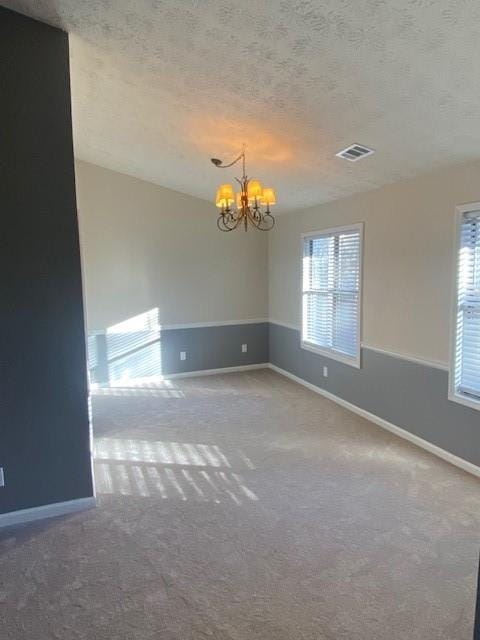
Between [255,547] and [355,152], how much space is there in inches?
116

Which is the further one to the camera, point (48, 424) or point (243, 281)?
point (243, 281)

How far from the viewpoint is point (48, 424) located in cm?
268

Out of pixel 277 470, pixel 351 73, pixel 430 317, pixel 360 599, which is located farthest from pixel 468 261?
pixel 360 599

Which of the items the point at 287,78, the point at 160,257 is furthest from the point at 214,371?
the point at 287,78

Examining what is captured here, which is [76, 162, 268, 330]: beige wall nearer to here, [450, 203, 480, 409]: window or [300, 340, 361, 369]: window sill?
[300, 340, 361, 369]: window sill

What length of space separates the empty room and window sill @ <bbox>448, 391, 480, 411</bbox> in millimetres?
23

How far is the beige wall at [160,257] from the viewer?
5496 millimetres

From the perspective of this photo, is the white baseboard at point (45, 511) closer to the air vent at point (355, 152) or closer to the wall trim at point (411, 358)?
the wall trim at point (411, 358)

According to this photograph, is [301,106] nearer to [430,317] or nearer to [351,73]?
[351,73]

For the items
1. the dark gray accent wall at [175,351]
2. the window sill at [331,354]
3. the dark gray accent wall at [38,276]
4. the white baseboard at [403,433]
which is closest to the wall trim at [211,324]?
the dark gray accent wall at [175,351]

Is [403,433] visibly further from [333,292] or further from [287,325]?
[287,325]

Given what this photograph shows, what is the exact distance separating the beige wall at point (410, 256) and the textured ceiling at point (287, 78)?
0.21m

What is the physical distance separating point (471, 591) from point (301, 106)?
294cm

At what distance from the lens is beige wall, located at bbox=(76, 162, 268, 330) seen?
550 centimetres
